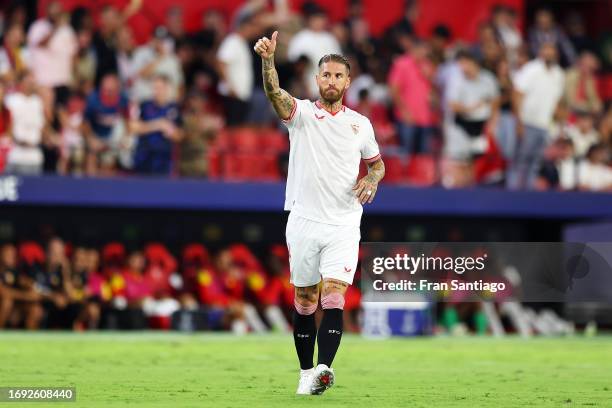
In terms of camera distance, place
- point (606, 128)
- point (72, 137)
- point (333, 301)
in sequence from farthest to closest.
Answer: point (606, 128), point (72, 137), point (333, 301)

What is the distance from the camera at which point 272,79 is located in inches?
404

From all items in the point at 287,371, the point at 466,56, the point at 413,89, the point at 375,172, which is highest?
the point at 466,56

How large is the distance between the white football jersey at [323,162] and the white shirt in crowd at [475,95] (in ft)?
44.8

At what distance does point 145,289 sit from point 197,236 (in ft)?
8.58

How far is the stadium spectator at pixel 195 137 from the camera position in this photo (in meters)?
22.7

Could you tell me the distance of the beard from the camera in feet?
34.3

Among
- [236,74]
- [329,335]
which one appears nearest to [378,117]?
[236,74]

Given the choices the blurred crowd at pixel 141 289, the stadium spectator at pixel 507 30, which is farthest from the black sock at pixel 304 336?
the stadium spectator at pixel 507 30

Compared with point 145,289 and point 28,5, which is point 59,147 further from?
point 28,5

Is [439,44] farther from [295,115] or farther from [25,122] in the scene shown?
[295,115]

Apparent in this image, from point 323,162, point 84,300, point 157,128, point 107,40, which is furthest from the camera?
point 107,40

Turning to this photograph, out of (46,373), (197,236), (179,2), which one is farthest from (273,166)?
(46,373)

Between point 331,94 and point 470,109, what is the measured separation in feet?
45.3

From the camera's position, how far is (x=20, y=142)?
21.7m
